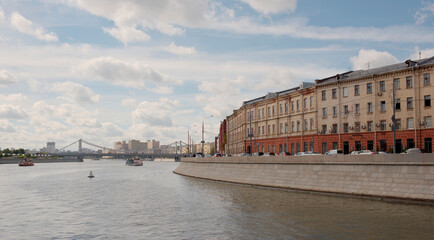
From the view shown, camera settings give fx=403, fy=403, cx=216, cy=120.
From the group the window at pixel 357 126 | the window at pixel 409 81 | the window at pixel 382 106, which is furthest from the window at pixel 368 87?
the window at pixel 409 81

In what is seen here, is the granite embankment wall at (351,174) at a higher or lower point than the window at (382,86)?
lower

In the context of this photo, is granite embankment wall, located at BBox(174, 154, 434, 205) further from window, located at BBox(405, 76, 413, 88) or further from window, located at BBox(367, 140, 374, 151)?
window, located at BBox(405, 76, 413, 88)

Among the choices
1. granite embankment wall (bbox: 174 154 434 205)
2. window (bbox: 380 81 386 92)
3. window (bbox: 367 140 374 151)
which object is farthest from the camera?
window (bbox: 367 140 374 151)

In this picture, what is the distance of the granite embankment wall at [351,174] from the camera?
3075 cm

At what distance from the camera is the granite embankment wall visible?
30.8 m

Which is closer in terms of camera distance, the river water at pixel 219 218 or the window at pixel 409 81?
the river water at pixel 219 218

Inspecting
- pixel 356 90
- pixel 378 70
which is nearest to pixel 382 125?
pixel 356 90

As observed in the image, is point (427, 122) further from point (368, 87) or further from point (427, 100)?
point (368, 87)

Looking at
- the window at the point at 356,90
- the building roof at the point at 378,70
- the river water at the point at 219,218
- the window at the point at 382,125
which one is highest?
the building roof at the point at 378,70

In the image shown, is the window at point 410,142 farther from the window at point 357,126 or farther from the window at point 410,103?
the window at point 357,126

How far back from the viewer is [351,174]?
36562 millimetres

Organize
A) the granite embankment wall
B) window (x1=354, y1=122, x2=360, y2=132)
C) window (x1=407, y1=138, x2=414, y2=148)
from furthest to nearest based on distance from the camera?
1. window (x1=354, y1=122, x2=360, y2=132)
2. window (x1=407, y1=138, x2=414, y2=148)
3. the granite embankment wall

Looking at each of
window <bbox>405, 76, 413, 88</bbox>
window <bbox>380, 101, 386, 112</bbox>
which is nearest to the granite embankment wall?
window <bbox>380, 101, 386, 112</bbox>

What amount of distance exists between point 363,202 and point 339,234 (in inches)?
443
